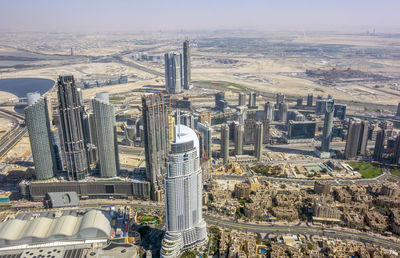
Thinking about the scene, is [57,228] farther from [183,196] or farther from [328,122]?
[328,122]

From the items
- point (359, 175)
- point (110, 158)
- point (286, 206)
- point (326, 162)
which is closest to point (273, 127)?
point (326, 162)

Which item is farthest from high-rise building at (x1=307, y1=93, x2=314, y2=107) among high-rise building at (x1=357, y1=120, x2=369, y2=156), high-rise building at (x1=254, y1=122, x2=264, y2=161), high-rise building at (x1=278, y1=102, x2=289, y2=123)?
high-rise building at (x1=254, y1=122, x2=264, y2=161)

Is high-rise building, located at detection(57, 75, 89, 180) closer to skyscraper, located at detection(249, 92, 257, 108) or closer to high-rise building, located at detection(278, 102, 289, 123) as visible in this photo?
high-rise building, located at detection(278, 102, 289, 123)

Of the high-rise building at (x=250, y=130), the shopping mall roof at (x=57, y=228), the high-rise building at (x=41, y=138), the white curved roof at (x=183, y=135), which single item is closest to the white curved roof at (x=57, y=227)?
the shopping mall roof at (x=57, y=228)

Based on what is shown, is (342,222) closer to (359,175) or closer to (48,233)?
(359,175)

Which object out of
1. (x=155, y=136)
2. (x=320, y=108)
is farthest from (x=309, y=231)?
(x=320, y=108)

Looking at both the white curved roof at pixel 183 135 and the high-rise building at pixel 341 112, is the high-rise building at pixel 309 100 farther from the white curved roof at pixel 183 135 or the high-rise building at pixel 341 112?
the white curved roof at pixel 183 135
